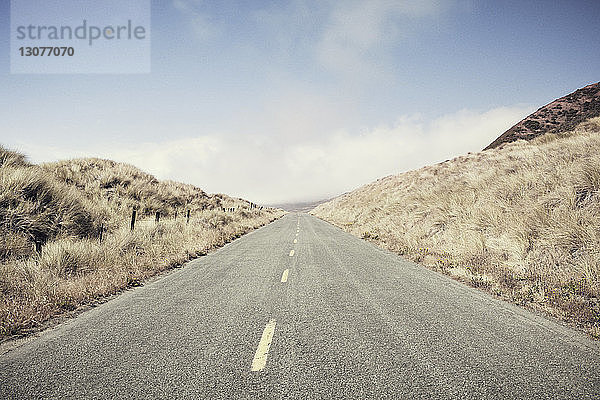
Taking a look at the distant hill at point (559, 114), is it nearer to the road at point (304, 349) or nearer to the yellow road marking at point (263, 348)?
the road at point (304, 349)

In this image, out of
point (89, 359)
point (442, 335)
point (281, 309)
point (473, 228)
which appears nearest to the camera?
point (89, 359)

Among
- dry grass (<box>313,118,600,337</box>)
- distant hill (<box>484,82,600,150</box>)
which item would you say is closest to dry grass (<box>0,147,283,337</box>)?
dry grass (<box>313,118,600,337</box>)

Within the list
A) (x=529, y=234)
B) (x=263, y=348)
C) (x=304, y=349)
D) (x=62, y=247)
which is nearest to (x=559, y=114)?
(x=529, y=234)

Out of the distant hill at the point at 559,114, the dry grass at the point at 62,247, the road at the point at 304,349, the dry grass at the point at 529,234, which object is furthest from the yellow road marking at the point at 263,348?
the distant hill at the point at 559,114

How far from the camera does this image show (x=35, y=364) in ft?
10.1

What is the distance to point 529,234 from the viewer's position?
317 inches

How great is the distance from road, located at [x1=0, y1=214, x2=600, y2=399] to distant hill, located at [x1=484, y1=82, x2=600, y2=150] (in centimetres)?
3783

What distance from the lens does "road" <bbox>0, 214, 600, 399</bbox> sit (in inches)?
104

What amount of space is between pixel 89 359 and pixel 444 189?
16787 millimetres

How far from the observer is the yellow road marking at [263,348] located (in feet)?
9.68

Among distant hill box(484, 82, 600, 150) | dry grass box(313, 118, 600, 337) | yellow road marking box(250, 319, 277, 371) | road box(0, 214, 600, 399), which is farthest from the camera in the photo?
distant hill box(484, 82, 600, 150)

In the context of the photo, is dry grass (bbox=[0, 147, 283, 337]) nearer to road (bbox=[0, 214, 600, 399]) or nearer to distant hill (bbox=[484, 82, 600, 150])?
road (bbox=[0, 214, 600, 399])

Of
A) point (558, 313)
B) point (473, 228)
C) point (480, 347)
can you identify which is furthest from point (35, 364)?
point (473, 228)

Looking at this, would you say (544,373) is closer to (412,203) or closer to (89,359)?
(89,359)
